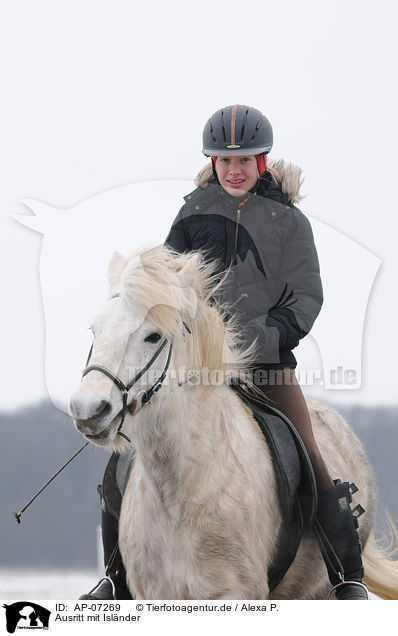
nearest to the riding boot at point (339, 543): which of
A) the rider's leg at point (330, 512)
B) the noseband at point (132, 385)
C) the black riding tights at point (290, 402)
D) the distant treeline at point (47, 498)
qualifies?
the rider's leg at point (330, 512)

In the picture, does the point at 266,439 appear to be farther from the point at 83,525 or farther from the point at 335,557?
the point at 83,525

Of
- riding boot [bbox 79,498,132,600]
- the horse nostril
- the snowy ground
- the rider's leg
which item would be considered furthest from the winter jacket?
the snowy ground

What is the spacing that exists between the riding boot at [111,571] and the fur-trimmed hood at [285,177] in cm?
180

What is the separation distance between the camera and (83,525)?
1135 cm

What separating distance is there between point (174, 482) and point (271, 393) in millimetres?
838

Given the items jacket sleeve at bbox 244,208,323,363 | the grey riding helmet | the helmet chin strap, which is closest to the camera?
jacket sleeve at bbox 244,208,323,363

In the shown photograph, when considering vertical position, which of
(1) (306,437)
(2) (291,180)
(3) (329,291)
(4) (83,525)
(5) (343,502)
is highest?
(2) (291,180)

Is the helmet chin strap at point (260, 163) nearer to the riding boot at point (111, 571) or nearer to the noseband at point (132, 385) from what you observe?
the noseband at point (132, 385)

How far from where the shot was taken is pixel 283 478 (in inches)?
129

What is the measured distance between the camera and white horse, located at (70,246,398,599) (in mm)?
2768

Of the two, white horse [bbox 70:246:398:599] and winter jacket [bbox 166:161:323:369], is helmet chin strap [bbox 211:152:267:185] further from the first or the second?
white horse [bbox 70:246:398:599]

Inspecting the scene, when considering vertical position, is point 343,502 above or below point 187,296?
below

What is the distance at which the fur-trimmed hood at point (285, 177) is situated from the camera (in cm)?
369
